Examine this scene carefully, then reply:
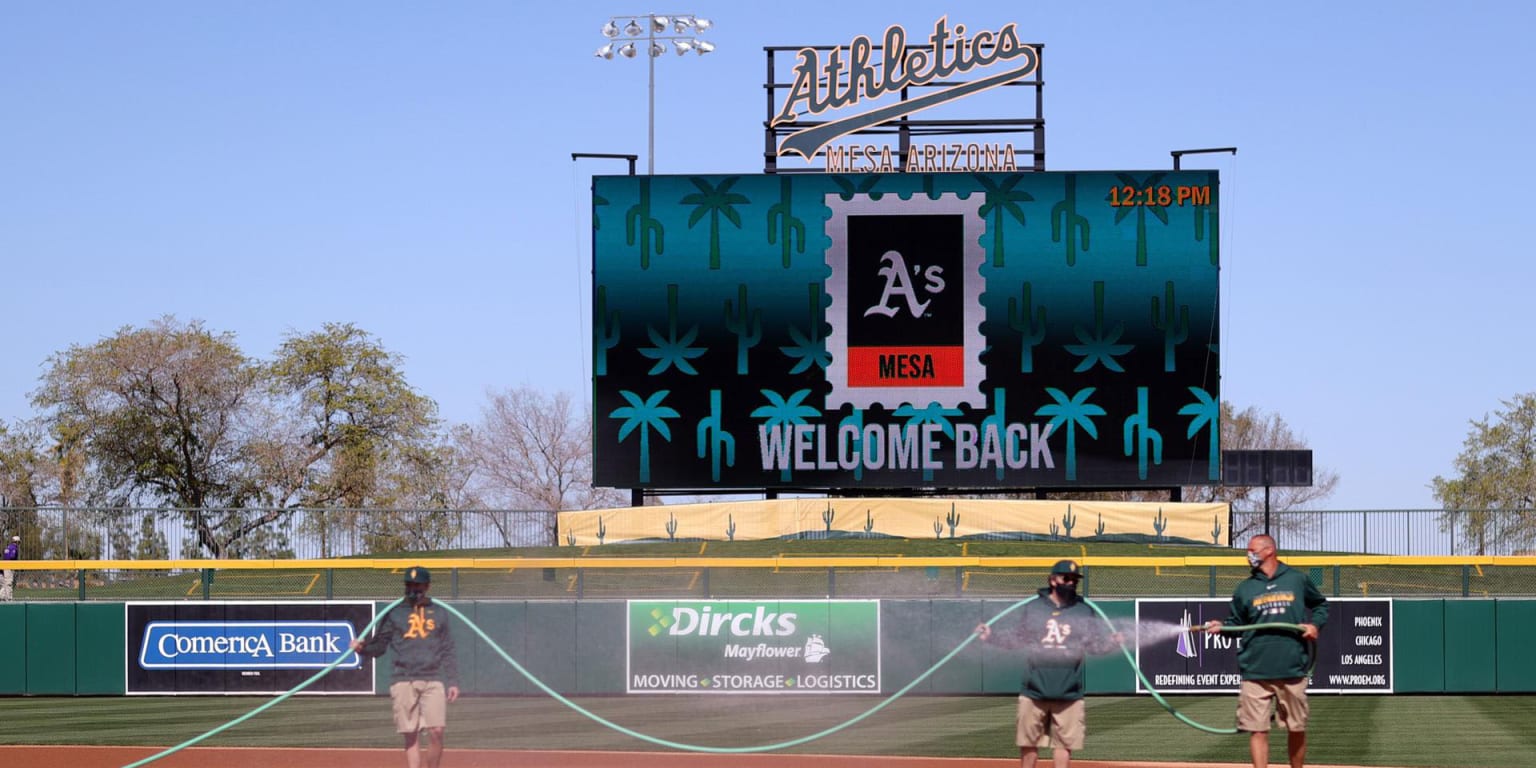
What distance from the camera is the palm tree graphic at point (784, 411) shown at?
3606cm

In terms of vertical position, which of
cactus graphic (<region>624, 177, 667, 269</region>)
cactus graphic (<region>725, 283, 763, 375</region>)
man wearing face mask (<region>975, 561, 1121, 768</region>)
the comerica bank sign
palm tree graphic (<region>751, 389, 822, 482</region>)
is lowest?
the comerica bank sign

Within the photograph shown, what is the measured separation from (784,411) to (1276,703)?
23.7m

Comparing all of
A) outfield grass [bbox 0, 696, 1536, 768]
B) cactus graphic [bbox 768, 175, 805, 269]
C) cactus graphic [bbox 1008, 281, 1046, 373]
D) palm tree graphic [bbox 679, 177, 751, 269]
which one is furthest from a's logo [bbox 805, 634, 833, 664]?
palm tree graphic [bbox 679, 177, 751, 269]

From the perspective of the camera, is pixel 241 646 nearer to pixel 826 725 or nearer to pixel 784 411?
pixel 826 725

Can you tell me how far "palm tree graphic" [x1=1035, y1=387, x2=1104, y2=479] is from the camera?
35.8 metres

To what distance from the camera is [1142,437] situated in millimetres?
35844

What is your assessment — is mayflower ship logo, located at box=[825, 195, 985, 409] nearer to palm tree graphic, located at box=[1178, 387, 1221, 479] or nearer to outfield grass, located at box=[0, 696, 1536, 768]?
palm tree graphic, located at box=[1178, 387, 1221, 479]

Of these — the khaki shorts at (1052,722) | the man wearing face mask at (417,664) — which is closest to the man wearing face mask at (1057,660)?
the khaki shorts at (1052,722)

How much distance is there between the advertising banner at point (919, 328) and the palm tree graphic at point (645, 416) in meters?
0.05

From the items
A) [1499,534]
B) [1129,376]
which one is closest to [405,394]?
[1129,376]

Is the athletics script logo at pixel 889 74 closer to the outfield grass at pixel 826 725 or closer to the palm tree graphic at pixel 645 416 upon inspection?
the palm tree graphic at pixel 645 416

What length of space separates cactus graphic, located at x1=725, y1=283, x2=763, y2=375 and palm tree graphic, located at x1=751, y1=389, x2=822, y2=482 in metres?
0.87

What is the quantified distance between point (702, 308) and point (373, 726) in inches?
671

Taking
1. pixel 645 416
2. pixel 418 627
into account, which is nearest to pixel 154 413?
pixel 645 416
